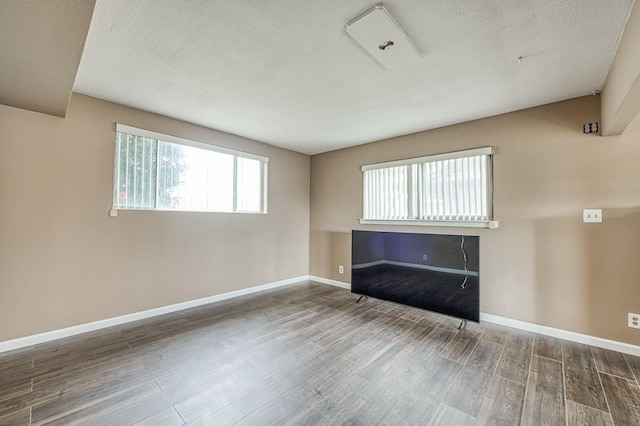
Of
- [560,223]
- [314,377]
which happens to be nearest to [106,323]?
[314,377]

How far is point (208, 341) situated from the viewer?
2.63 m

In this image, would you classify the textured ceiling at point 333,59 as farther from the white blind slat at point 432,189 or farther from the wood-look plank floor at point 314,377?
the wood-look plank floor at point 314,377

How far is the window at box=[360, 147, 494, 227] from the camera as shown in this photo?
331 cm

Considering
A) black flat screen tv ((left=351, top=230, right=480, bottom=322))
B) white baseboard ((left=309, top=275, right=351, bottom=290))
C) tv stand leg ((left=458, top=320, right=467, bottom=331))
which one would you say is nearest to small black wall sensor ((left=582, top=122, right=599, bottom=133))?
black flat screen tv ((left=351, top=230, right=480, bottom=322))

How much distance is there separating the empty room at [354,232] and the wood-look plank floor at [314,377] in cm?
2

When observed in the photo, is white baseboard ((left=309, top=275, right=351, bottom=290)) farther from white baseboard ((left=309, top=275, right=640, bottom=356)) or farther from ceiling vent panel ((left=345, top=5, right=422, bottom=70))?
ceiling vent panel ((left=345, top=5, right=422, bottom=70))

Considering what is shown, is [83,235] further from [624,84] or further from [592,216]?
[592,216]

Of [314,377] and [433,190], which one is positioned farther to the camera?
[433,190]

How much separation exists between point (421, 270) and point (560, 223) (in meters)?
1.53

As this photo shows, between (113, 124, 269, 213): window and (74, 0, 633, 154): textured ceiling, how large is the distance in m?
0.43

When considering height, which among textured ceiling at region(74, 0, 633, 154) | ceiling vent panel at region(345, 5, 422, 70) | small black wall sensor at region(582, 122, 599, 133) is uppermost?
textured ceiling at region(74, 0, 633, 154)

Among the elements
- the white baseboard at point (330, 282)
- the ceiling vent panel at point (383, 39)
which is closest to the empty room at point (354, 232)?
the ceiling vent panel at point (383, 39)

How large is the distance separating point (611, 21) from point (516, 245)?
2.15 meters

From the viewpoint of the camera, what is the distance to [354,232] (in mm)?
4117
